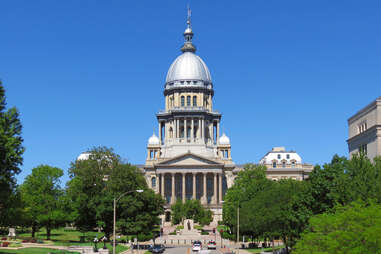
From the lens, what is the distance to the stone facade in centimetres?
8075

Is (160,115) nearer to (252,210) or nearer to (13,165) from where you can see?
(252,210)

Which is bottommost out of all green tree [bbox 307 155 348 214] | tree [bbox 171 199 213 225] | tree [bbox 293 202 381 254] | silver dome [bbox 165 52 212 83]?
tree [bbox 171 199 213 225]

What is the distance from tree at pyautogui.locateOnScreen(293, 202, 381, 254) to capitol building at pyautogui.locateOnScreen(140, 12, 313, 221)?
120 metres

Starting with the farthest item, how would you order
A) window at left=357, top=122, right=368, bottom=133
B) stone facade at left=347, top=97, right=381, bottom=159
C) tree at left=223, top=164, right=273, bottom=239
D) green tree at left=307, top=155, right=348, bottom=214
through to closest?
1. window at left=357, top=122, right=368, bottom=133
2. tree at left=223, top=164, right=273, bottom=239
3. stone facade at left=347, top=97, right=381, bottom=159
4. green tree at left=307, top=155, right=348, bottom=214

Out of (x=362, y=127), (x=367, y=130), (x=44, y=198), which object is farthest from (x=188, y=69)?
(x=367, y=130)

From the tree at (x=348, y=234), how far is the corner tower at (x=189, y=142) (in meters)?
121

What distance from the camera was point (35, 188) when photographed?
10294 centimetres

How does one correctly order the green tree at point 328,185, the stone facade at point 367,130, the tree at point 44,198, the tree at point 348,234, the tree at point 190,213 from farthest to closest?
the tree at point 190,213, the tree at point 44,198, the stone facade at point 367,130, the green tree at point 328,185, the tree at point 348,234

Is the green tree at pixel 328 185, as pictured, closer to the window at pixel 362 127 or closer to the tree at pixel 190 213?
the window at pixel 362 127

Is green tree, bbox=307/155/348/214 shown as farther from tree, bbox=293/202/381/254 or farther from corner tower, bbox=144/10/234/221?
corner tower, bbox=144/10/234/221

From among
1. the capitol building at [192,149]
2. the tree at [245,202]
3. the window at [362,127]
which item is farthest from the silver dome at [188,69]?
the window at [362,127]

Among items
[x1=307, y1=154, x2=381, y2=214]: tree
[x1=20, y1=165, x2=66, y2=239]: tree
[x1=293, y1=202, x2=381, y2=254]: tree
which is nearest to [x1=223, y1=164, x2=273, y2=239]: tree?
[x1=307, y1=154, x2=381, y2=214]: tree

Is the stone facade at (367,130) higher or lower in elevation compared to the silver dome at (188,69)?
lower

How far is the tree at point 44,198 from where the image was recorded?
9938 cm
